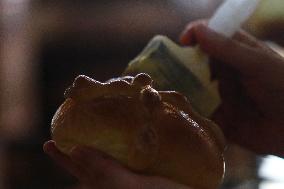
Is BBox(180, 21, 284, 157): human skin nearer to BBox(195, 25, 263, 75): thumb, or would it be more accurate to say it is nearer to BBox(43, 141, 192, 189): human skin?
BBox(195, 25, 263, 75): thumb

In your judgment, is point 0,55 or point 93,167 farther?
point 0,55

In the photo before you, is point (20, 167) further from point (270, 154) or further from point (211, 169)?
point (211, 169)

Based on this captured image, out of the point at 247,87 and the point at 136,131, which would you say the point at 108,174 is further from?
the point at 247,87

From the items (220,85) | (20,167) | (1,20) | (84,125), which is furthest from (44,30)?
(84,125)

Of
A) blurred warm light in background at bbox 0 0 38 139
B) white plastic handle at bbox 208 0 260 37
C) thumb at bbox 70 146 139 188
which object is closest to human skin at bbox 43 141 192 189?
thumb at bbox 70 146 139 188

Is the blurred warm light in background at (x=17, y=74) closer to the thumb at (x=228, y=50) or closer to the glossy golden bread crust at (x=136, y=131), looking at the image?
the thumb at (x=228, y=50)

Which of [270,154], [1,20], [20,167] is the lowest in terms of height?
[20,167]
